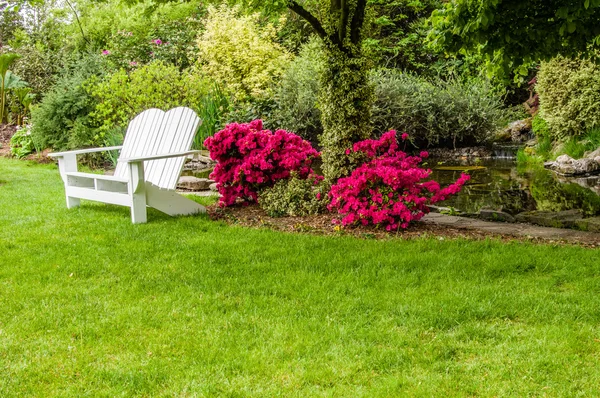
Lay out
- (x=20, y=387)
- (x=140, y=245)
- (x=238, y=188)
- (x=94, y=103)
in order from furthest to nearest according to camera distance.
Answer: (x=94, y=103), (x=238, y=188), (x=140, y=245), (x=20, y=387)

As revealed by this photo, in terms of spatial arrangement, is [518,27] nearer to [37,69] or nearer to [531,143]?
[531,143]

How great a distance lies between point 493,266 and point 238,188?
286 cm

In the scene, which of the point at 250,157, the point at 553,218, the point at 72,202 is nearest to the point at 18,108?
the point at 72,202

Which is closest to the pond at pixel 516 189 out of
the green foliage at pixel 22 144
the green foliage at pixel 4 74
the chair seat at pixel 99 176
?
the chair seat at pixel 99 176

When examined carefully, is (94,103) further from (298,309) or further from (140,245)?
(298,309)

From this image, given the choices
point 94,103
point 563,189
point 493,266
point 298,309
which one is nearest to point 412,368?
point 298,309

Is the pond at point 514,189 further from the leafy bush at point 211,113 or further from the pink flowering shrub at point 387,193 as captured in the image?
the pink flowering shrub at point 387,193

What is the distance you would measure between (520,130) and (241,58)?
598cm

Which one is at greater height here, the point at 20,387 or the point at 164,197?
the point at 164,197

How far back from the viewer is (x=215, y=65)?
12.1 metres

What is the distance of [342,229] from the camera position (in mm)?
4957

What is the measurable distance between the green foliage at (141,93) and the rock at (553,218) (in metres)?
6.25

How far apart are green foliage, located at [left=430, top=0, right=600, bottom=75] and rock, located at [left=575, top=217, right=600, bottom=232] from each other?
1553 millimetres

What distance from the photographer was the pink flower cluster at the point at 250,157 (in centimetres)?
582
